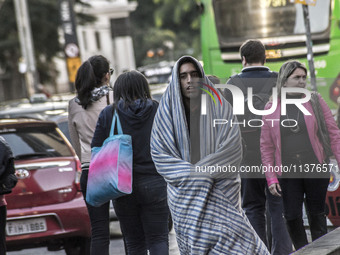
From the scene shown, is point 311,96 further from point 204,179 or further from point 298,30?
point 298,30

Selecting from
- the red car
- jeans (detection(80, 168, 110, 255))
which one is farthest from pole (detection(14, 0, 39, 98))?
jeans (detection(80, 168, 110, 255))

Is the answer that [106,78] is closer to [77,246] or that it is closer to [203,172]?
[203,172]

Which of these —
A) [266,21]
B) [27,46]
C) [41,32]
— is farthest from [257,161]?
[41,32]

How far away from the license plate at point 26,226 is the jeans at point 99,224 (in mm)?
1932

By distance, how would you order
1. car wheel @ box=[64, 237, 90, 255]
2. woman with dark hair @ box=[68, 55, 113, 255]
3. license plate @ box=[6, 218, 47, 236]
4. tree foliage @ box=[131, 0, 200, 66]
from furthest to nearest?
tree foliage @ box=[131, 0, 200, 66] < car wheel @ box=[64, 237, 90, 255] < license plate @ box=[6, 218, 47, 236] < woman with dark hair @ box=[68, 55, 113, 255]

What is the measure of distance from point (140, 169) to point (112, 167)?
0.20 m

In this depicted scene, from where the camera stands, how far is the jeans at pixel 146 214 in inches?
240

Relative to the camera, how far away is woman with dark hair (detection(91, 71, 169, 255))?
6.09 m

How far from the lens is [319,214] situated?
6734 millimetres

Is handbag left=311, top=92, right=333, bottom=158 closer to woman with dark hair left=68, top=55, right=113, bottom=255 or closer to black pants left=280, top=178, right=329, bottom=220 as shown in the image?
black pants left=280, top=178, right=329, bottom=220

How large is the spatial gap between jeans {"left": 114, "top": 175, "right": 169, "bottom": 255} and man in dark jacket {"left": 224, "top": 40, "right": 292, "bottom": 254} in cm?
114

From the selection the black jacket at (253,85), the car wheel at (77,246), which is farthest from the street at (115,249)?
the black jacket at (253,85)

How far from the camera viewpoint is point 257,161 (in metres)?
7.14

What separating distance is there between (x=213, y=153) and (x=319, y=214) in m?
1.97
